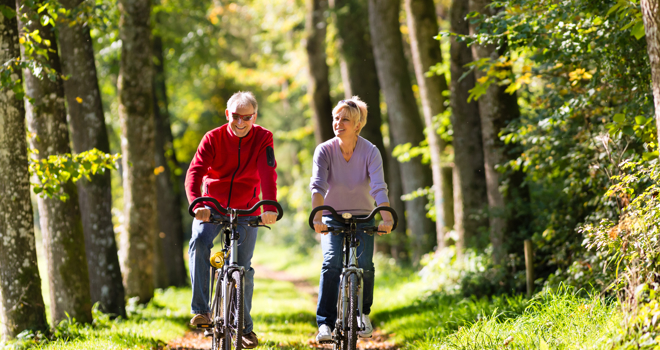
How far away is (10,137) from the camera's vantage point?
587 centimetres

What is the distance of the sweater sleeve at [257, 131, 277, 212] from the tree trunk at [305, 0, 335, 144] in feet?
35.5

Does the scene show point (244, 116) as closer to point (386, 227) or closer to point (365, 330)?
point (386, 227)

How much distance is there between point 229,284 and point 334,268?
0.90m

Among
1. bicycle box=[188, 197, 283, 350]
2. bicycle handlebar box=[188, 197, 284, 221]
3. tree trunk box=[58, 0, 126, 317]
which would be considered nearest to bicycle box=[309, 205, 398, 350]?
bicycle handlebar box=[188, 197, 284, 221]

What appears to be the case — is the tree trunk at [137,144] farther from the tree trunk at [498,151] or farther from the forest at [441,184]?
the tree trunk at [498,151]

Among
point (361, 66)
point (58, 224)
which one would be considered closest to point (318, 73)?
point (361, 66)

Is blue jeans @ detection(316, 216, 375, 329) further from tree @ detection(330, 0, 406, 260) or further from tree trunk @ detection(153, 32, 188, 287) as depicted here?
tree @ detection(330, 0, 406, 260)

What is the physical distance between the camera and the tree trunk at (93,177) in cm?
815

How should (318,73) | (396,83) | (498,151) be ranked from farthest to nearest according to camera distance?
(318,73) < (396,83) < (498,151)

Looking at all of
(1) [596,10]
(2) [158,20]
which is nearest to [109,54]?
(2) [158,20]

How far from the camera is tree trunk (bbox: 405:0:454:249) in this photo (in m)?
11.4

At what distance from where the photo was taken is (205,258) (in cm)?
484

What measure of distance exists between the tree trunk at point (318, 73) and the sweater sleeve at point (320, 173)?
10.8 metres

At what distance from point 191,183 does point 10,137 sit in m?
2.39
